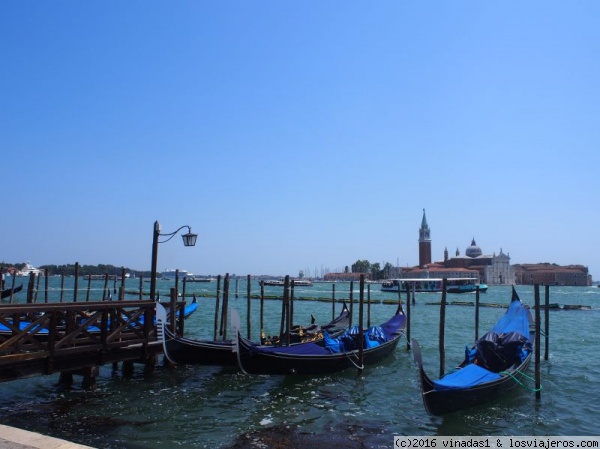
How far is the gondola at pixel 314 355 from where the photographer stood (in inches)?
390

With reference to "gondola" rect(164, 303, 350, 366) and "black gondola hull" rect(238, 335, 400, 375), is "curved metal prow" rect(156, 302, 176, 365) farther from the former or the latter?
"black gondola hull" rect(238, 335, 400, 375)

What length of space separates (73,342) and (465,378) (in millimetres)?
6654

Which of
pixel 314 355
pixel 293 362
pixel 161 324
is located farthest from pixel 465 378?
pixel 161 324

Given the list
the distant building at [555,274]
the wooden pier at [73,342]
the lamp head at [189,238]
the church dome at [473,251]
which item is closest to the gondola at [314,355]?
the wooden pier at [73,342]

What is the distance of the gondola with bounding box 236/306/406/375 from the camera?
9914 mm

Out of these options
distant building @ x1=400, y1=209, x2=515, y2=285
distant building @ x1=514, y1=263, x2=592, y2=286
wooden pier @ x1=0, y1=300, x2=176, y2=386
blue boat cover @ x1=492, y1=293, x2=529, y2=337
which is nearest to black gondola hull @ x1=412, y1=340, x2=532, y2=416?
blue boat cover @ x1=492, y1=293, x2=529, y2=337

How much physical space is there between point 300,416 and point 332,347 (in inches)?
145

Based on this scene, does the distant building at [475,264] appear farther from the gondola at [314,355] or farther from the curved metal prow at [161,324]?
the curved metal prow at [161,324]

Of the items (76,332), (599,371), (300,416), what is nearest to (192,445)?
(300,416)

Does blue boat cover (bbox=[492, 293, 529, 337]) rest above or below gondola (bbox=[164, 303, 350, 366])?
above

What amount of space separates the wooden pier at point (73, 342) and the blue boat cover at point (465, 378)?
5.67 metres

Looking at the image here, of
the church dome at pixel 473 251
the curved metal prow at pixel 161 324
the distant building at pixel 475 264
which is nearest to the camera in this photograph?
the curved metal prow at pixel 161 324

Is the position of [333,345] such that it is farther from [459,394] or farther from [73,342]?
[73,342]

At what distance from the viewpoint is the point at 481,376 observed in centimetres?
870
